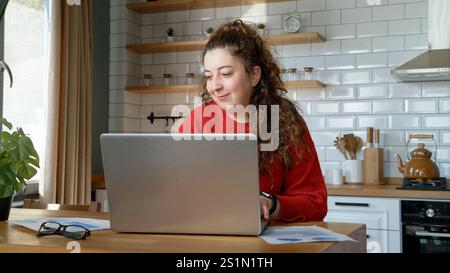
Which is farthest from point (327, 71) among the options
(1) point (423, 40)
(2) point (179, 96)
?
(2) point (179, 96)

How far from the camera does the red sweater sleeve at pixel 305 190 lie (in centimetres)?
176

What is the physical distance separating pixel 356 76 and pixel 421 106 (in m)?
0.50

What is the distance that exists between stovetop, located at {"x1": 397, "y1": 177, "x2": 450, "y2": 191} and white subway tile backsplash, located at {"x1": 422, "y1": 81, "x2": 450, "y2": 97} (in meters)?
0.60

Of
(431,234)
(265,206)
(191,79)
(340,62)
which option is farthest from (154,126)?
(265,206)

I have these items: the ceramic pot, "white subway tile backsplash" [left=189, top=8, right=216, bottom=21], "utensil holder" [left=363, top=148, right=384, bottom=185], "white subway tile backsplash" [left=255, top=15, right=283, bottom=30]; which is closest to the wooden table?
the ceramic pot

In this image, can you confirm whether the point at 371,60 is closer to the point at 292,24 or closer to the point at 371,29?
the point at 371,29

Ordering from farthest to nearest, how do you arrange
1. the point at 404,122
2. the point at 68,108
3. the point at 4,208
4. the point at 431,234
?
the point at 404,122, the point at 68,108, the point at 431,234, the point at 4,208

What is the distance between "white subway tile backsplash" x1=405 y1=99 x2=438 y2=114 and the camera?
3779mm

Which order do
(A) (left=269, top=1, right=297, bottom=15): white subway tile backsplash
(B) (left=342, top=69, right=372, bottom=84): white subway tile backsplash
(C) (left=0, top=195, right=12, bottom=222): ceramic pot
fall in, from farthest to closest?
1. (A) (left=269, top=1, right=297, bottom=15): white subway tile backsplash
2. (B) (left=342, top=69, right=372, bottom=84): white subway tile backsplash
3. (C) (left=0, top=195, right=12, bottom=222): ceramic pot

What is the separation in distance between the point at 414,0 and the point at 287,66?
1.02 meters

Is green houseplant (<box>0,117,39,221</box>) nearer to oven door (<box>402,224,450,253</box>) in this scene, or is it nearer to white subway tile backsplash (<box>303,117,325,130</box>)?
oven door (<box>402,224,450,253</box>)

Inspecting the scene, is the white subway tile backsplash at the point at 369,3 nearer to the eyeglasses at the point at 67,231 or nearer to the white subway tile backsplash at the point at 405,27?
the white subway tile backsplash at the point at 405,27

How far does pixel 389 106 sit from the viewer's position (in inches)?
153
